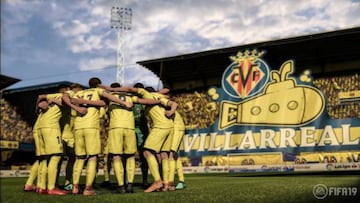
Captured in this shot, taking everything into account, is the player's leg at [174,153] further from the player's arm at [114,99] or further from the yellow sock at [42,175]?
the yellow sock at [42,175]

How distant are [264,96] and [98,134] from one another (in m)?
22.8

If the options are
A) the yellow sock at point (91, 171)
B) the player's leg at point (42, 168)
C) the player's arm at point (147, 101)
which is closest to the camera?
the yellow sock at point (91, 171)

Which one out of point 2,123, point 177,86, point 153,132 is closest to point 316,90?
point 177,86

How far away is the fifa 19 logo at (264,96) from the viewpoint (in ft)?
88.0

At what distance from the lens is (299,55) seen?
93.8 ft

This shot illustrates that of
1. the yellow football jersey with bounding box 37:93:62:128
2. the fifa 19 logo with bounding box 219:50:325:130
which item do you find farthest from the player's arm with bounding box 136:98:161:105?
the fifa 19 logo with bounding box 219:50:325:130

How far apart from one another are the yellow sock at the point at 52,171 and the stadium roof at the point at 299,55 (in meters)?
23.0

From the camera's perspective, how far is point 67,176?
8461mm

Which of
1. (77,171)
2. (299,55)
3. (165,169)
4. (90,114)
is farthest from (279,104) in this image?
(77,171)

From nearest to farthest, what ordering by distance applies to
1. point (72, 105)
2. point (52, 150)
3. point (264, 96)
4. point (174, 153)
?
point (72, 105) < point (52, 150) < point (174, 153) < point (264, 96)

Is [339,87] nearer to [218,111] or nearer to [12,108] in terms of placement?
[218,111]

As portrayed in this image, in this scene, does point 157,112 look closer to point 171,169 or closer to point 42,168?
point 171,169

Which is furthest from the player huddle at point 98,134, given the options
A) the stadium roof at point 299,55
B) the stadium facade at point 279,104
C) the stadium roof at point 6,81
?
the stadium roof at point 6,81

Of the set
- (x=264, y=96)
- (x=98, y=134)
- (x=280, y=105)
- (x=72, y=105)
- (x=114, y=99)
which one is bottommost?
(x=98, y=134)
